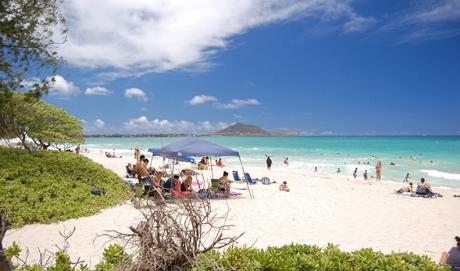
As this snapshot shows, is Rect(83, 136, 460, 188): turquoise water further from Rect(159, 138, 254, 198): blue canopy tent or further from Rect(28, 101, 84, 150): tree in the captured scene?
Rect(28, 101, 84, 150): tree

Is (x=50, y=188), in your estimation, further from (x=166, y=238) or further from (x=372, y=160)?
(x=372, y=160)

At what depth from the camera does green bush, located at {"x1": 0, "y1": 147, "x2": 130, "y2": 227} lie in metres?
9.45

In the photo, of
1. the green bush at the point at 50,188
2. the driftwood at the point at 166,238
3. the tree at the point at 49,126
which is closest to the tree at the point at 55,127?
the tree at the point at 49,126

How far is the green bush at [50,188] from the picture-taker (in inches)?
372

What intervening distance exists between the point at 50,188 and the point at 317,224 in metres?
7.98

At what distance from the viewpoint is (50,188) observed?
11016mm

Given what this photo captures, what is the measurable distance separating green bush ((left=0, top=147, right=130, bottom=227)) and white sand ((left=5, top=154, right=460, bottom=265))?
49 cm

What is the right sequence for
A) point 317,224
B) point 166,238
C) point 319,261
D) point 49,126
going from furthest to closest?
point 49,126
point 317,224
point 319,261
point 166,238

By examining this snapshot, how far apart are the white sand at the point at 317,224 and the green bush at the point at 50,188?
49 cm

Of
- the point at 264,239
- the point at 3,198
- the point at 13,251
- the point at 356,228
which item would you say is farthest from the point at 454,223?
the point at 3,198

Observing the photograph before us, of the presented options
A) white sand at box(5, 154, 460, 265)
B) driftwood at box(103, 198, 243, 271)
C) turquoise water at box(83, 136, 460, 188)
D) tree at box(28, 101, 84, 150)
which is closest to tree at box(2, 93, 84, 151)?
tree at box(28, 101, 84, 150)

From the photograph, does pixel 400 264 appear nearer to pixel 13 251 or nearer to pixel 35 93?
pixel 13 251

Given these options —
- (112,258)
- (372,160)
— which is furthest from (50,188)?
(372,160)

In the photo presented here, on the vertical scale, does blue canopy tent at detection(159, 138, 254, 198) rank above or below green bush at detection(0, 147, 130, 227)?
above
